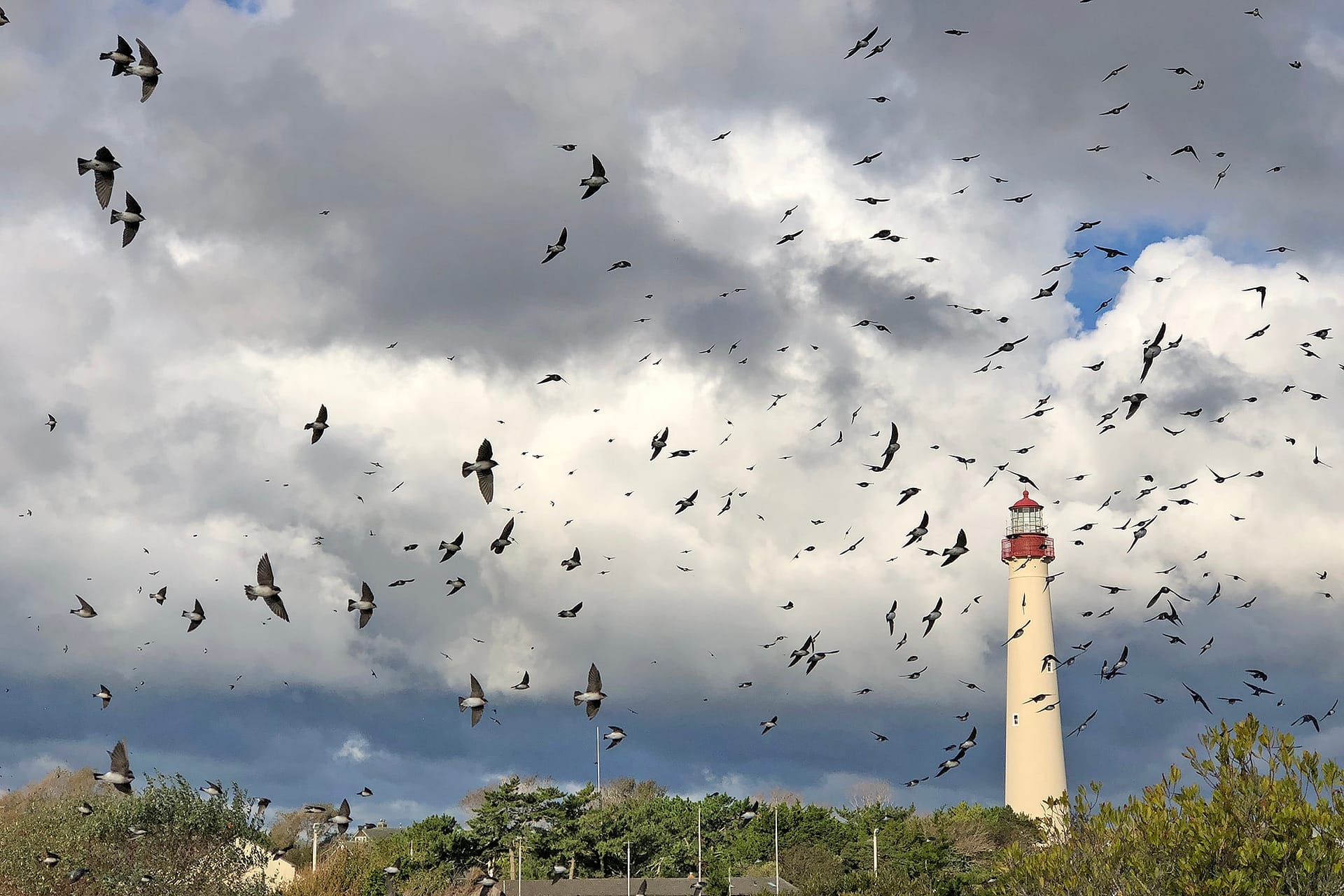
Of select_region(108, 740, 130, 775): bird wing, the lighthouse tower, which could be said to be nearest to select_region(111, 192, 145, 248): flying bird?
select_region(108, 740, 130, 775): bird wing

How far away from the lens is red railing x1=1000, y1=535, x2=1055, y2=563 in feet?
386

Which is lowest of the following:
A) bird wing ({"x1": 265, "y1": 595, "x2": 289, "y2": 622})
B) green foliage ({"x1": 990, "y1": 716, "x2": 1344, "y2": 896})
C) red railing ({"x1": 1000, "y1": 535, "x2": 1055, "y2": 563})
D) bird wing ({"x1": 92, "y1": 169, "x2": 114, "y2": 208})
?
green foliage ({"x1": 990, "y1": 716, "x2": 1344, "y2": 896})

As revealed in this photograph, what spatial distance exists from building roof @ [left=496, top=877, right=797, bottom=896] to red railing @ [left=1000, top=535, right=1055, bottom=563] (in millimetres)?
35602

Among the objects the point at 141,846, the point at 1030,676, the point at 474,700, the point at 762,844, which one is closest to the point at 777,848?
the point at 762,844

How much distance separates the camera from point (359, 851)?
328 feet

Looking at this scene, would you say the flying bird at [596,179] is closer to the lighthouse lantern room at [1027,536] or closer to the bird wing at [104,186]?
the bird wing at [104,186]

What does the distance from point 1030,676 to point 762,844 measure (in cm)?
2710

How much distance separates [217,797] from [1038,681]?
69.6m

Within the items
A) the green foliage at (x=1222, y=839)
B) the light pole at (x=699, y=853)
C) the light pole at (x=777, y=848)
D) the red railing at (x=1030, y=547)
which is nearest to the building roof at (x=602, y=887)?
the light pole at (x=777, y=848)

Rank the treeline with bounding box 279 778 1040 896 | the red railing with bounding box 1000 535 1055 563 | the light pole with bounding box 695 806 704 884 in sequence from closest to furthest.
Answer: the treeline with bounding box 279 778 1040 896 → the light pole with bounding box 695 806 704 884 → the red railing with bounding box 1000 535 1055 563

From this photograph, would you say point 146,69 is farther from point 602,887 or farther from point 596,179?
point 602,887

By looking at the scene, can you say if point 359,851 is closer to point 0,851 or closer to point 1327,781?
point 0,851

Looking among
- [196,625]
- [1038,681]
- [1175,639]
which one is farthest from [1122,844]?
[1038,681]

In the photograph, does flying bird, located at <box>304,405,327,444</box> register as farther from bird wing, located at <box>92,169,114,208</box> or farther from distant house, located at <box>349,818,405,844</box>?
distant house, located at <box>349,818,405,844</box>
